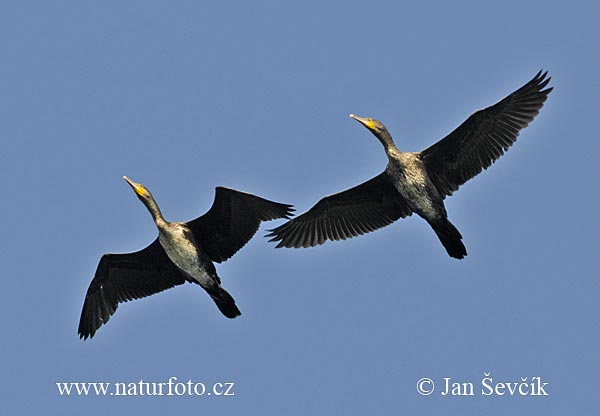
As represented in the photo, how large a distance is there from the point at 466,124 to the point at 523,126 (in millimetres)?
956

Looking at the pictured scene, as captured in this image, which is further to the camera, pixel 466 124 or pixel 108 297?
pixel 108 297

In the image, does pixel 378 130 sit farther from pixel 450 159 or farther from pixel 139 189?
pixel 139 189

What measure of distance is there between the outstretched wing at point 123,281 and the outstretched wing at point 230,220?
942 mm

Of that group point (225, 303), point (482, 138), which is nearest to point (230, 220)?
point (225, 303)

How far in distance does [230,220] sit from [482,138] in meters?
4.48

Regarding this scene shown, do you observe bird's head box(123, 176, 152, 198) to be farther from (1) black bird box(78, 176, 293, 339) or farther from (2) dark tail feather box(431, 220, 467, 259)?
(2) dark tail feather box(431, 220, 467, 259)

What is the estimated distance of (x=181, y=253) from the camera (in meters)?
22.8

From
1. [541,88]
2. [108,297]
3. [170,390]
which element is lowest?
[170,390]

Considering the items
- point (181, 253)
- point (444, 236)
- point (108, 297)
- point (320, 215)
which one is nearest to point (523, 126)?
point (444, 236)

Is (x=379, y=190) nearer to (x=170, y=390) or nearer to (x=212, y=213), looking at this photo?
(x=212, y=213)

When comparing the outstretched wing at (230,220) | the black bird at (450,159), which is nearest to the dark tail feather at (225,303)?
the outstretched wing at (230,220)

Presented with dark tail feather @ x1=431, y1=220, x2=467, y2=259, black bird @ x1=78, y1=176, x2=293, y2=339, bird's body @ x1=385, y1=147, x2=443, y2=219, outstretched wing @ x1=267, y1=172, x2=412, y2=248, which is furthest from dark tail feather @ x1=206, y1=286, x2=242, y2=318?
dark tail feather @ x1=431, y1=220, x2=467, y2=259

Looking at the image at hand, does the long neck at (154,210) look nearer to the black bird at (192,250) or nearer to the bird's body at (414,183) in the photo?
the black bird at (192,250)

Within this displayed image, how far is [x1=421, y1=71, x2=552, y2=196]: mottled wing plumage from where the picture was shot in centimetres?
2270
